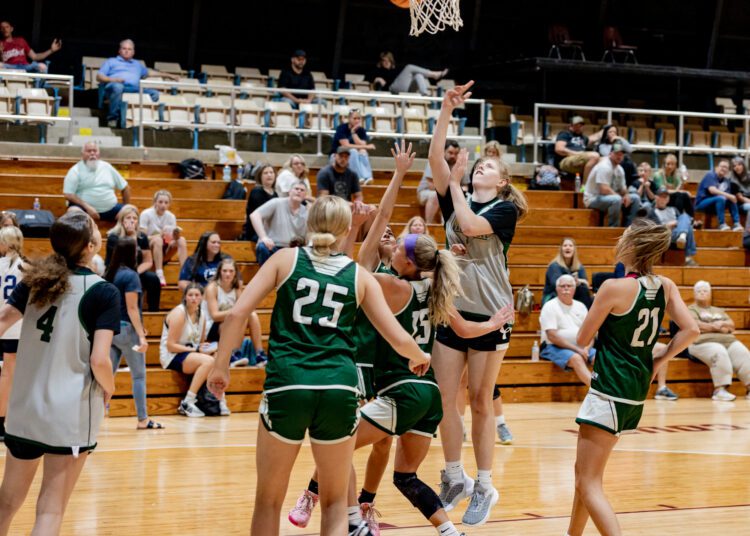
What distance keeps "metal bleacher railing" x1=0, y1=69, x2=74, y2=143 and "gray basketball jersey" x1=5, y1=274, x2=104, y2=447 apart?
1012 cm

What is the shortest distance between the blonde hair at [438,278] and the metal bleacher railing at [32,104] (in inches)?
384

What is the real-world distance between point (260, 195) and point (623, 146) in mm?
5133

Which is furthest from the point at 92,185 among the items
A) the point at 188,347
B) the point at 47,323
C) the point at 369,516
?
the point at 47,323

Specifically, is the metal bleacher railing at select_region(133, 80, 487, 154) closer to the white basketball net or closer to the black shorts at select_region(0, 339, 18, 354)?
the black shorts at select_region(0, 339, 18, 354)

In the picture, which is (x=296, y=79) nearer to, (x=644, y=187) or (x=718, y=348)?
(x=644, y=187)

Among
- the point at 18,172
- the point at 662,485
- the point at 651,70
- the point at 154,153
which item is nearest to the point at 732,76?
the point at 651,70

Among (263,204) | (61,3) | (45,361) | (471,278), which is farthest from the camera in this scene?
(61,3)

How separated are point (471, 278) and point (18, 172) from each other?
8.83 m

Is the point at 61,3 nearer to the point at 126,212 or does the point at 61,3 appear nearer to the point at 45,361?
the point at 126,212

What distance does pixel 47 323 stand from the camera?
4.18 metres

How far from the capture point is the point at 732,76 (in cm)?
1984

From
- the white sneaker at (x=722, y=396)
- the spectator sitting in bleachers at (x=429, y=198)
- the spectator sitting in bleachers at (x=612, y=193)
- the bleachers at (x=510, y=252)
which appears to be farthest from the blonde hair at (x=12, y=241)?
the spectator sitting in bleachers at (x=612, y=193)

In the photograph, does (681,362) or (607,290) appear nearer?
(607,290)

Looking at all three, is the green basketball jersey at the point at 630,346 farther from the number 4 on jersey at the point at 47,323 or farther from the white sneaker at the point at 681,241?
the white sneaker at the point at 681,241
